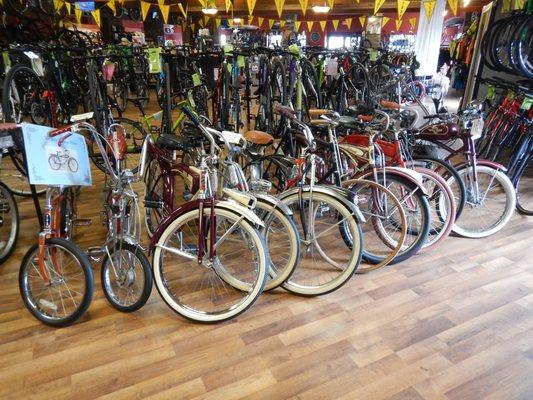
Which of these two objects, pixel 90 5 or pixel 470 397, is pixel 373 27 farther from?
pixel 470 397

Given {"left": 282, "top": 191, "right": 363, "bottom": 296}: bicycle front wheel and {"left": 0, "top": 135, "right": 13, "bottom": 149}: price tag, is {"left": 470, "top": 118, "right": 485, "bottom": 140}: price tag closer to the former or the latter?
{"left": 282, "top": 191, "right": 363, "bottom": 296}: bicycle front wheel

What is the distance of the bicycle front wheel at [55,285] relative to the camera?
6.07 feet

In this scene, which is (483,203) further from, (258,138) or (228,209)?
(228,209)

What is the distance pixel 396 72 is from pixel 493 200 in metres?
3.03

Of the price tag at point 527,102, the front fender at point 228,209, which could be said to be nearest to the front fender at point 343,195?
the front fender at point 228,209

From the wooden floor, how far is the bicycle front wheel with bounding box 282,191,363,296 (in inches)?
3.9

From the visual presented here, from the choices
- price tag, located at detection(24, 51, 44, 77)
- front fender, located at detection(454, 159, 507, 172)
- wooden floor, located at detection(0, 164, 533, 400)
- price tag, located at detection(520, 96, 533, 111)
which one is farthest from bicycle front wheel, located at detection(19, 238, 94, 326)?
price tag, located at detection(520, 96, 533, 111)

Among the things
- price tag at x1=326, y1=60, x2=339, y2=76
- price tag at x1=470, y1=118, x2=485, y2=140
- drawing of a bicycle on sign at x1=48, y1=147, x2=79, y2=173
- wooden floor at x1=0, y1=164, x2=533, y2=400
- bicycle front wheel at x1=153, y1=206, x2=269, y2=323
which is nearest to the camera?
wooden floor at x1=0, y1=164, x2=533, y2=400

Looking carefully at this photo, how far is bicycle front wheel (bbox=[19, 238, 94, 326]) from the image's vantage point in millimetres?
1852

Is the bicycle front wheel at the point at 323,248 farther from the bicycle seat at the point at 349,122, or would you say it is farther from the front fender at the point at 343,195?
the bicycle seat at the point at 349,122

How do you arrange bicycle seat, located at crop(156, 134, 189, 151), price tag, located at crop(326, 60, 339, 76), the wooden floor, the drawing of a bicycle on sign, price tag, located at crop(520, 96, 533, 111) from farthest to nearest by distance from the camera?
price tag, located at crop(326, 60, 339, 76)
price tag, located at crop(520, 96, 533, 111)
bicycle seat, located at crop(156, 134, 189, 151)
the drawing of a bicycle on sign
the wooden floor

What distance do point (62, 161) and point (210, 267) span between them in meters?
0.93

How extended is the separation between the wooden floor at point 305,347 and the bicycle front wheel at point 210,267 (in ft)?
0.41

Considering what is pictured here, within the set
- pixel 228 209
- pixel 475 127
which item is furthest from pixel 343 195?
pixel 475 127
